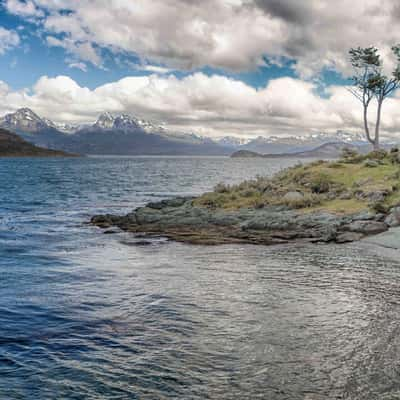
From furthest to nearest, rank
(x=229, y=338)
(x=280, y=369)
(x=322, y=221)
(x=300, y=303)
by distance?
(x=322, y=221)
(x=300, y=303)
(x=229, y=338)
(x=280, y=369)

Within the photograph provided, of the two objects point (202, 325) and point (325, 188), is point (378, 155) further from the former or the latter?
point (202, 325)

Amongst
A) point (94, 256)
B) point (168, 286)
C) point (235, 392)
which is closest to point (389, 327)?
point (235, 392)

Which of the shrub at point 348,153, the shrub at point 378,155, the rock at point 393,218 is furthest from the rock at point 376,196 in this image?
the shrub at point 348,153

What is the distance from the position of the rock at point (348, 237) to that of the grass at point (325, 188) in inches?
196

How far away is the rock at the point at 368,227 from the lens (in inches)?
963

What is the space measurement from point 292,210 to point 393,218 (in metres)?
8.05

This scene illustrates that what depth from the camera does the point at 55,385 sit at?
8641mm

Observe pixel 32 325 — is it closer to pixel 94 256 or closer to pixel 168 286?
pixel 168 286

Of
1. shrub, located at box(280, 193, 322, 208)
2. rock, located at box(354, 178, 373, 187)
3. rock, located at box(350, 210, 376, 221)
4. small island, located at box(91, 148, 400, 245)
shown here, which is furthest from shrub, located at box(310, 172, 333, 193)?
rock, located at box(350, 210, 376, 221)

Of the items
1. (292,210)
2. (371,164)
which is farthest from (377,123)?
(292,210)

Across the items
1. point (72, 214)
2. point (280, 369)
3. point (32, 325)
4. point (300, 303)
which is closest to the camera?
point (280, 369)

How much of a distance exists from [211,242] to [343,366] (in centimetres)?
1544

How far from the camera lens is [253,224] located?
2812 cm

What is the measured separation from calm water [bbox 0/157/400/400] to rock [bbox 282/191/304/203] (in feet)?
39.0
